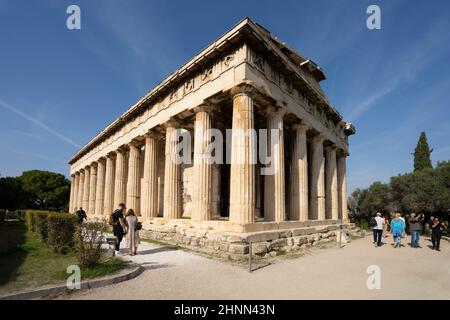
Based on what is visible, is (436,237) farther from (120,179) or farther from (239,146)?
(120,179)

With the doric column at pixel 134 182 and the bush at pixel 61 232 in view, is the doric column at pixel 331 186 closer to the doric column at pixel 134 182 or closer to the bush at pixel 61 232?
the doric column at pixel 134 182

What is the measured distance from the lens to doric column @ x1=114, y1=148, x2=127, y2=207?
22953mm

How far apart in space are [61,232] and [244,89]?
9.01m

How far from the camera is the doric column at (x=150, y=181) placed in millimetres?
17781

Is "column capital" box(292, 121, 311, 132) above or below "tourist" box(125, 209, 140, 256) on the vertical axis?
above

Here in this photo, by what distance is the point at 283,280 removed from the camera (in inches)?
255

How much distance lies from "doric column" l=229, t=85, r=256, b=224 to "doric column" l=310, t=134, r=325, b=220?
8.52 m

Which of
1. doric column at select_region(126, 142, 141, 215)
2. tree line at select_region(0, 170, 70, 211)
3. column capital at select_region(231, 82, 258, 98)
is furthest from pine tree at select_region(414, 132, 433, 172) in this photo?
tree line at select_region(0, 170, 70, 211)

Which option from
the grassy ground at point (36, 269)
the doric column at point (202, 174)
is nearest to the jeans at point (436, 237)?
the doric column at point (202, 174)

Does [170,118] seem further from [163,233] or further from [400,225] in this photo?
[400,225]

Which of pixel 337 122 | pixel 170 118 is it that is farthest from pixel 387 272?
pixel 337 122

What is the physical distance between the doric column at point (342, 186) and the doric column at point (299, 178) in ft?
31.7

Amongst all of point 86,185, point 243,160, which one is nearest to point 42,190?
point 86,185

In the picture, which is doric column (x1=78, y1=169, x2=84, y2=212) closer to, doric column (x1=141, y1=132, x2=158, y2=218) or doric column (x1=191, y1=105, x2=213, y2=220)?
doric column (x1=141, y1=132, x2=158, y2=218)
